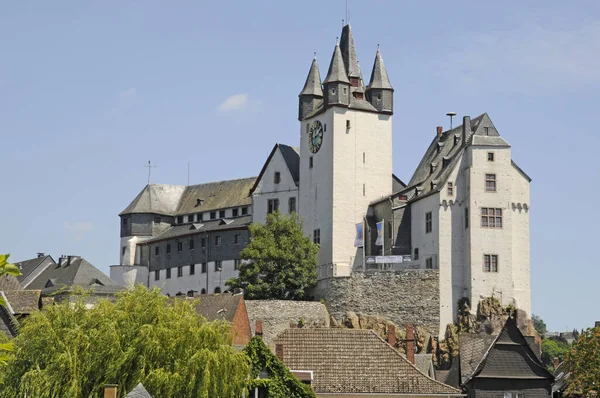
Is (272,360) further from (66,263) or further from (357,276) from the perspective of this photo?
(66,263)

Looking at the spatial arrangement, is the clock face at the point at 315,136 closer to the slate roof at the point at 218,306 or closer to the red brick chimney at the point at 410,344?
the red brick chimney at the point at 410,344

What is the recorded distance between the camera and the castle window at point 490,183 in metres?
73.9

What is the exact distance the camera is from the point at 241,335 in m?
63.5

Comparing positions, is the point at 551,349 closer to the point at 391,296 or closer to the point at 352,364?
the point at 391,296

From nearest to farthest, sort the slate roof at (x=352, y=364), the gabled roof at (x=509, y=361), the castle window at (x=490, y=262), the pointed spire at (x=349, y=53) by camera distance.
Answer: the slate roof at (x=352, y=364)
the gabled roof at (x=509, y=361)
the castle window at (x=490, y=262)
the pointed spire at (x=349, y=53)

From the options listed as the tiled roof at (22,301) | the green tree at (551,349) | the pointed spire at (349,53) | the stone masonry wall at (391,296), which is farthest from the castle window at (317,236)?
the green tree at (551,349)

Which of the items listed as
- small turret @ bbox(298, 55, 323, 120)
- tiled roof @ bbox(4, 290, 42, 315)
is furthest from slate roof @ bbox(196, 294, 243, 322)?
small turret @ bbox(298, 55, 323, 120)

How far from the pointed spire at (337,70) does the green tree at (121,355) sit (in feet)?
143

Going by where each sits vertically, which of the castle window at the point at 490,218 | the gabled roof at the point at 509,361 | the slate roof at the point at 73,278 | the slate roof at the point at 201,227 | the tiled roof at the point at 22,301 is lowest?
the gabled roof at the point at 509,361

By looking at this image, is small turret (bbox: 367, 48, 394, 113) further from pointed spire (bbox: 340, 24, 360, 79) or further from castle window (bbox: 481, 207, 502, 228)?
castle window (bbox: 481, 207, 502, 228)

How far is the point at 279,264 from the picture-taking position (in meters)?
76.9

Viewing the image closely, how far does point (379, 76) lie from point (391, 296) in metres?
17.4

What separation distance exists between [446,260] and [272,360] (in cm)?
3505

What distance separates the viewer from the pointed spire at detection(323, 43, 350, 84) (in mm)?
81688
